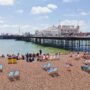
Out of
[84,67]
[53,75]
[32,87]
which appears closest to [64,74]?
[53,75]

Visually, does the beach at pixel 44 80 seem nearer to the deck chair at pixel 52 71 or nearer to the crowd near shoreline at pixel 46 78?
the crowd near shoreline at pixel 46 78

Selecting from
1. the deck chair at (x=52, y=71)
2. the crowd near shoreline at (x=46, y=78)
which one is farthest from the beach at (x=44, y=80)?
the deck chair at (x=52, y=71)

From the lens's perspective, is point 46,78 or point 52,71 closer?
point 46,78

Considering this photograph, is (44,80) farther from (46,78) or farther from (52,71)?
(52,71)

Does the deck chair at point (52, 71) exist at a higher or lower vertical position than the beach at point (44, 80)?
higher

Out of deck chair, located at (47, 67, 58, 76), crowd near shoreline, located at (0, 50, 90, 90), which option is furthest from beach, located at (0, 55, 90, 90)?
deck chair, located at (47, 67, 58, 76)

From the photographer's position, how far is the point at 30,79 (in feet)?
60.6

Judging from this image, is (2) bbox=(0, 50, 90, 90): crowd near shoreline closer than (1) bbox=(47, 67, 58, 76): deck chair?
Yes

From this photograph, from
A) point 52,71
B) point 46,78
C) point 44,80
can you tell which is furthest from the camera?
point 52,71

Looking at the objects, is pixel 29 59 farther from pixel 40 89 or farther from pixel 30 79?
pixel 40 89

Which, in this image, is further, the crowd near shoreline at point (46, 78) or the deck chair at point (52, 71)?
the deck chair at point (52, 71)

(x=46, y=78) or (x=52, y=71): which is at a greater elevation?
(x=52, y=71)

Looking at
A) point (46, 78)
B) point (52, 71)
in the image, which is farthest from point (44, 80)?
point (52, 71)

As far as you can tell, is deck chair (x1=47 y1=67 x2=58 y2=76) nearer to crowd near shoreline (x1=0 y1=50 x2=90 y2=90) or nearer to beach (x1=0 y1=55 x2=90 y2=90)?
crowd near shoreline (x1=0 y1=50 x2=90 y2=90)
